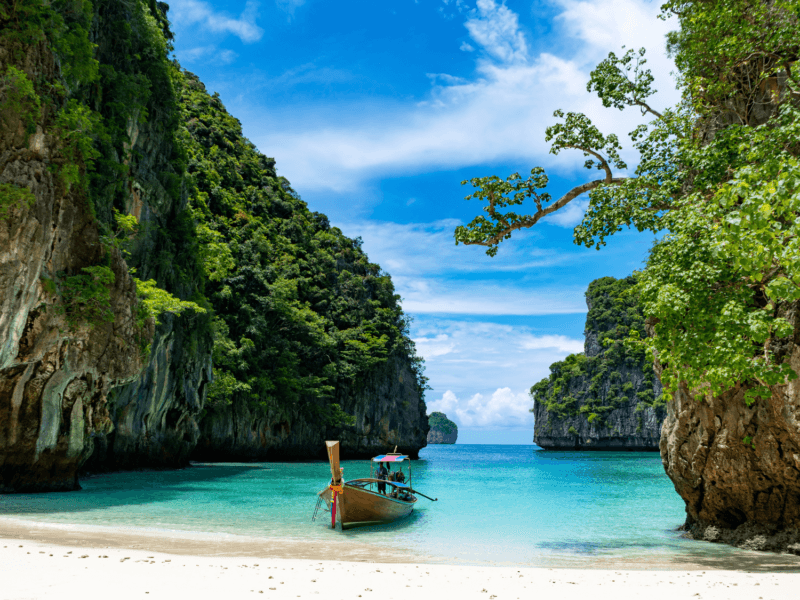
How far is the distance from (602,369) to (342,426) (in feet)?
159

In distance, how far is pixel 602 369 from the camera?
79.8 meters

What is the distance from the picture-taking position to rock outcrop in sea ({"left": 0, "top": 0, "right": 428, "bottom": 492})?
535 inches

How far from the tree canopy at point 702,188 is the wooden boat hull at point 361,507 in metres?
6.95

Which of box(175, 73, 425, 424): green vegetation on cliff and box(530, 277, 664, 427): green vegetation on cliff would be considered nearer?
box(175, 73, 425, 424): green vegetation on cliff

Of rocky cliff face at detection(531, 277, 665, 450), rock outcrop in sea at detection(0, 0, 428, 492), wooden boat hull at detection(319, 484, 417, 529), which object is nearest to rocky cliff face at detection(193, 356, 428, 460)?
rock outcrop in sea at detection(0, 0, 428, 492)

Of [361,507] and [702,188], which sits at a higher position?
[702,188]

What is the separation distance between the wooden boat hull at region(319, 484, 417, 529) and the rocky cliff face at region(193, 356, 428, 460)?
25.5 meters

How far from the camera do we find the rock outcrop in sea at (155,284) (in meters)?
13.6

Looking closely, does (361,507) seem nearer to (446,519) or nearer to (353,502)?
(353,502)

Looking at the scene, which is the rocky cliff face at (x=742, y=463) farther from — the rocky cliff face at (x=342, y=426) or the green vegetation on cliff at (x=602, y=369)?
the green vegetation on cliff at (x=602, y=369)

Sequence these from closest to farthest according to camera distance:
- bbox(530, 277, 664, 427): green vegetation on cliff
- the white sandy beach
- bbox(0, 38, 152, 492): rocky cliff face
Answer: the white sandy beach → bbox(0, 38, 152, 492): rocky cliff face → bbox(530, 277, 664, 427): green vegetation on cliff

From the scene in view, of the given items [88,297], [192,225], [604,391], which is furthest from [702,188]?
[604,391]

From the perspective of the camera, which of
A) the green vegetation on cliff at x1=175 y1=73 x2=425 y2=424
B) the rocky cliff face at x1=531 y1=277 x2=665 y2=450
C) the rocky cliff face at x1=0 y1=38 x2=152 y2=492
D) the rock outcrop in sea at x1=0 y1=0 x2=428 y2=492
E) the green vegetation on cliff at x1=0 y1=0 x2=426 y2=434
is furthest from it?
the rocky cliff face at x1=531 y1=277 x2=665 y2=450

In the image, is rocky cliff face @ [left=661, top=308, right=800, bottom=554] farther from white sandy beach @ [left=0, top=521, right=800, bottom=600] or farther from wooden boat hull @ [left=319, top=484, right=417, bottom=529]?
wooden boat hull @ [left=319, top=484, right=417, bottom=529]
